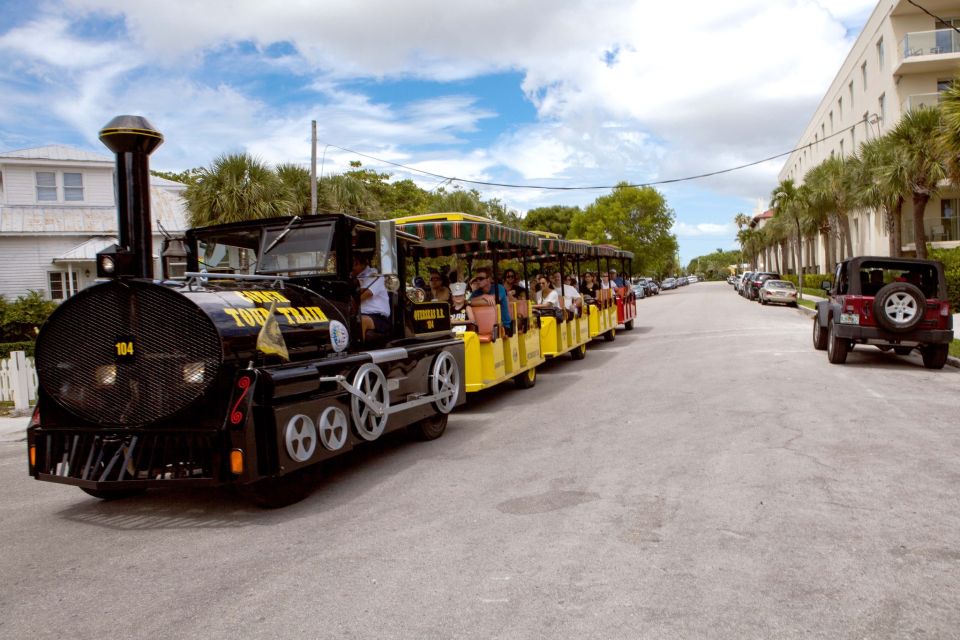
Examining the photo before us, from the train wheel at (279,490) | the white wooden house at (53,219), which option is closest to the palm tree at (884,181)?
the train wheel at (279,490)

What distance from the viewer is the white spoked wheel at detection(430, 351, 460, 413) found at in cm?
788

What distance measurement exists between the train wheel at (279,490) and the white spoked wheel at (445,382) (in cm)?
231

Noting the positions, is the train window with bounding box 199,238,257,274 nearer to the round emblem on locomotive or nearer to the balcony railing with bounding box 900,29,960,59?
the round emblem on locomotive

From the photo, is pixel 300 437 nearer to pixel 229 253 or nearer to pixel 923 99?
pixel 229 253

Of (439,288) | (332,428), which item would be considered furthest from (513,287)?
(332,428)

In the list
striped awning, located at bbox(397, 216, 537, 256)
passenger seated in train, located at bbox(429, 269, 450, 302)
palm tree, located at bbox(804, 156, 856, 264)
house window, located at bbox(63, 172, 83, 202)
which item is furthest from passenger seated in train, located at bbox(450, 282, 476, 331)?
palm tree, located at bbox(804, 156, 856, 264)

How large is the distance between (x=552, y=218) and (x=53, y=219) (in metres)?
53.9

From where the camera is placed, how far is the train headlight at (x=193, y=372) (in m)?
5.03

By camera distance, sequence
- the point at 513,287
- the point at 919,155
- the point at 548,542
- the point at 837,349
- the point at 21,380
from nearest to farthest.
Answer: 1. the point at 548,542
2. the point at 21,380
3. the point at 513,287
4. the point at 837,349
5. the point at 919,155

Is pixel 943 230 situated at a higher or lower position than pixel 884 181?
lower

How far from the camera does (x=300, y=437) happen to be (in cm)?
535

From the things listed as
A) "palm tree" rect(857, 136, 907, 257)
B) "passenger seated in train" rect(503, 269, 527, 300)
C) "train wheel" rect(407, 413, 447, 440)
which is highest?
"palm tree" rect(857, 136, 907, 257)

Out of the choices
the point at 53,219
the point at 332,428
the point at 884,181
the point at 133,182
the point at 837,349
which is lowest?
the point at 837,349

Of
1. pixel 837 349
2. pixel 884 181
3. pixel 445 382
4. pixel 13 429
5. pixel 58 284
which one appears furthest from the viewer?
pixel 58 284
